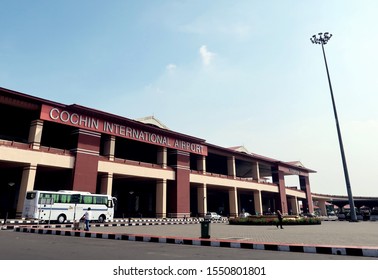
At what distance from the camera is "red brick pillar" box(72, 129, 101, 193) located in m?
29.8

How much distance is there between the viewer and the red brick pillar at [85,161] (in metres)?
29.8

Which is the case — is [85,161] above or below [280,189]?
below

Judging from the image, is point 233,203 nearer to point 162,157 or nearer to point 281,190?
point 281,190

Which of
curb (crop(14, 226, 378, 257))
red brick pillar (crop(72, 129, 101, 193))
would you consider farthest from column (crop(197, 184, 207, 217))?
curb (crop(14, 226, 378, 257))

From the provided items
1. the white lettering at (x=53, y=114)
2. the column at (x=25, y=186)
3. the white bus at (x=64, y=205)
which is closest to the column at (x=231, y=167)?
the white bus at (x=64, y=205)

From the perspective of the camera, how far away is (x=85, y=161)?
30.5m

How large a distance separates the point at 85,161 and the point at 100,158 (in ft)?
6.38

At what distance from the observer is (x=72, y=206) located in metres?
27.3

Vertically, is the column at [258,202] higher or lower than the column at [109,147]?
lower

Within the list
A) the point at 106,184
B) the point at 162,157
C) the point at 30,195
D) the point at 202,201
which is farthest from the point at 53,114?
the point at 202,201

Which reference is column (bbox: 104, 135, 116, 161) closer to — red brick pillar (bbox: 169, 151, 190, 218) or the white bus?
the white bus

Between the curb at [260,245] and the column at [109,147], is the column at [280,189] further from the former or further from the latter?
the curb at [260,245]

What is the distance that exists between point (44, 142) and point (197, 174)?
20.7 meters
